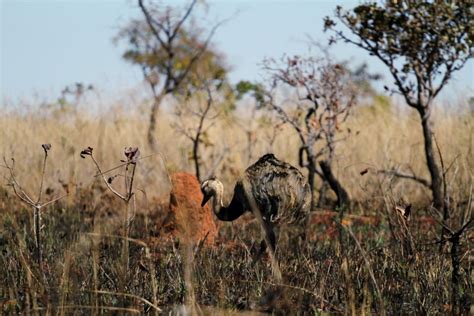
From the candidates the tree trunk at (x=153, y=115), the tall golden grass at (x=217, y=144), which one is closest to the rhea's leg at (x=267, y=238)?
the tall golden grass at (x=217, y=144)

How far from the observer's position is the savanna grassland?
455 centimetres

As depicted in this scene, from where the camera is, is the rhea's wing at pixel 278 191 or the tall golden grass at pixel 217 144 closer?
the rhea's wing at pixel 278 191

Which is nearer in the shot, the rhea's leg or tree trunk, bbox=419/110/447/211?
the rhea's leg

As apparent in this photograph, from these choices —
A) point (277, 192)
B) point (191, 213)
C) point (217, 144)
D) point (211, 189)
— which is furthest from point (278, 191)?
point (217, 144)

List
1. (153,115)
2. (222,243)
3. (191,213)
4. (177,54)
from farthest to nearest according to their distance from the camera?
(177,54) → (153,115) → (191,213) → (222,243)

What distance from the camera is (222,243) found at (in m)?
6.75

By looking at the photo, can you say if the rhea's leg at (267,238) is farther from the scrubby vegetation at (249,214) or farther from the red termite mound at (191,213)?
the red termite mound at (191,213)

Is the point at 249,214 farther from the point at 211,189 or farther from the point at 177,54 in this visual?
the point at 177,54

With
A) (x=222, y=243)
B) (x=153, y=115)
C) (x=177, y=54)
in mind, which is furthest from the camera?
(x=177, y=54)

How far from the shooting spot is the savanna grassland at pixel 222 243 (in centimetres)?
455

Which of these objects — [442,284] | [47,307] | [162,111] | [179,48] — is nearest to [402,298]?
[442,284]

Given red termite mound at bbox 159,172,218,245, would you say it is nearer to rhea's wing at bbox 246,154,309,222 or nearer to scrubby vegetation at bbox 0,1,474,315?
scrubby vegetation at bbox 0,1,474,315

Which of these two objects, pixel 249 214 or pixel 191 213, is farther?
pixel 249 214

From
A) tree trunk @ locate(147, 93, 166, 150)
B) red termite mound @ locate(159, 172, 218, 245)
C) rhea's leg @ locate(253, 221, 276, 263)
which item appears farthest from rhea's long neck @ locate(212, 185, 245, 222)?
tree trunk @ locate(147, 93, 166, 150)
